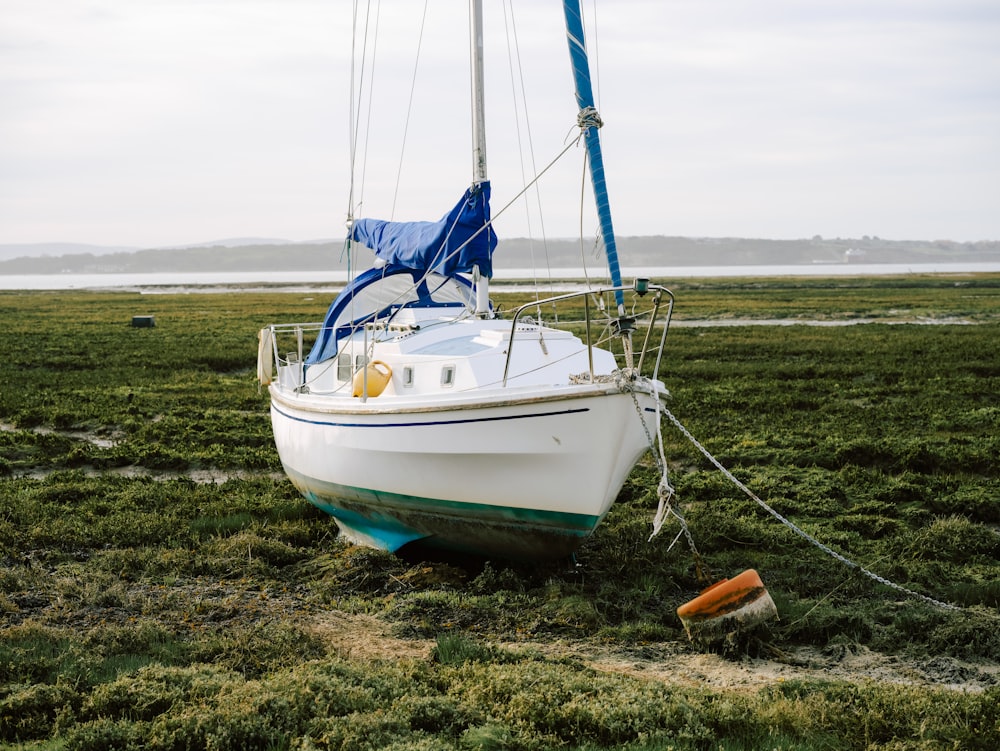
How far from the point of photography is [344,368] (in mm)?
11930

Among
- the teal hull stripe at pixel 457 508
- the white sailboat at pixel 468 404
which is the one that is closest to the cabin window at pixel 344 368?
the white sailboat at pixel 468 404

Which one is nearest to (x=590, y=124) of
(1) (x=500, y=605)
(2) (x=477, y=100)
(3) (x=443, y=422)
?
(2) (x=477, y=100)

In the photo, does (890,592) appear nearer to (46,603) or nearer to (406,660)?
(406,660)

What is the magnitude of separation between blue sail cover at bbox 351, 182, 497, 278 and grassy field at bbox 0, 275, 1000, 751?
Result: 3.39 meters

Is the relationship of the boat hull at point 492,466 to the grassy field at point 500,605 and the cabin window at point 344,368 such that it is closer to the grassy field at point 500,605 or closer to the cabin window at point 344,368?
the grassy field at point 500,605

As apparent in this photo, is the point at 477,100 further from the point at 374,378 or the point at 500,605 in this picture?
the point at 500,605

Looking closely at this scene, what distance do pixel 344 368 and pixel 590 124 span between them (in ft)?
15.8

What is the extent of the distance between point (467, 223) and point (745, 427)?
8.00 metres

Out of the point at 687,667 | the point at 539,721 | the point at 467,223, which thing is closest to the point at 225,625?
the point at 539,721

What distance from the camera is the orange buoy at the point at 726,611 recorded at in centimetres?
730

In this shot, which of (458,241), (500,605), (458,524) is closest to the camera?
(500,605)

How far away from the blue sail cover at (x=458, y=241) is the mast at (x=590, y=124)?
2.03 m

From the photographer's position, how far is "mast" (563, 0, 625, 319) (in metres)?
8.66

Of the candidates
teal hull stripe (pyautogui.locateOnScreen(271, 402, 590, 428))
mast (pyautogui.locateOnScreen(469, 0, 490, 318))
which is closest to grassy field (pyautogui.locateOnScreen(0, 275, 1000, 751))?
teal hull stripe (pyautogui.locateOnScreen(271, 402, 590, 428))
